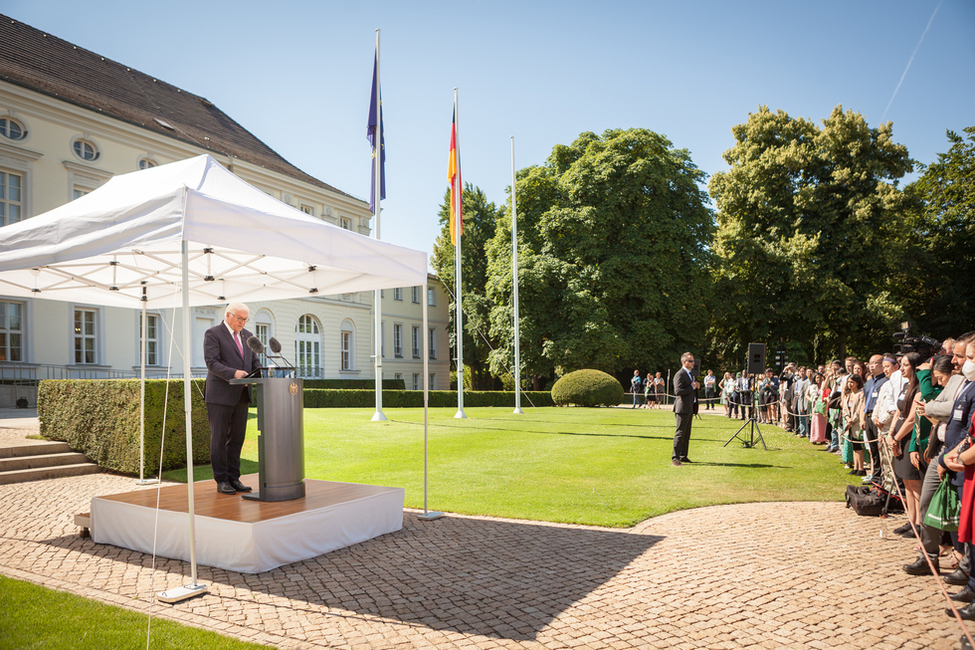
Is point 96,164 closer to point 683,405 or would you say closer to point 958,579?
point 683,405

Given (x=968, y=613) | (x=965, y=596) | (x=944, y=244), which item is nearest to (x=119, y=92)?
(x=965, y=596)

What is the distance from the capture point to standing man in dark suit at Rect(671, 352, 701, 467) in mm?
11773

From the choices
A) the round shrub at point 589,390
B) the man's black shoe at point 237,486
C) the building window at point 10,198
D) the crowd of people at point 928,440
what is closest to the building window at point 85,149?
the building window at point 10,198

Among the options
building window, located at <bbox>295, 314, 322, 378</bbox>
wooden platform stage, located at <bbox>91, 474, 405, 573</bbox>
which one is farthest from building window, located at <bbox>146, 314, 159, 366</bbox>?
wooden platform stage, located at <bbox>91, 474, 405, 573</bbox>

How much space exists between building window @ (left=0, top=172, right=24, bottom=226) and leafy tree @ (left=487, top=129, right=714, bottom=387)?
21564 millimetres

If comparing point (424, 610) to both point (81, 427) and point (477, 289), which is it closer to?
point (81, 427)

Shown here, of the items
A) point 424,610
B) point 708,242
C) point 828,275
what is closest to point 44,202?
point 424,610

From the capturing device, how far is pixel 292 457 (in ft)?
22.0

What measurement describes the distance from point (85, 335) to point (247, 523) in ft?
85.1

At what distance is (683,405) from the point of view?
11750mm

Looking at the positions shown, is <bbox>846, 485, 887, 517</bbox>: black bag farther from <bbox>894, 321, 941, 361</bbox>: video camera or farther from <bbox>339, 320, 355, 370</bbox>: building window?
<bbox>339, 320, 355, 370</bbox>: building window

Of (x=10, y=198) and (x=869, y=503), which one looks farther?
(x=10, y=198)

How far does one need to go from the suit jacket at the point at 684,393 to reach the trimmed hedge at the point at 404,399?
1322 cm

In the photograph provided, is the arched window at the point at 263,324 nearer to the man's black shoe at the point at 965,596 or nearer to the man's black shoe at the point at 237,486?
the man's black shoe at the point at 237,486
